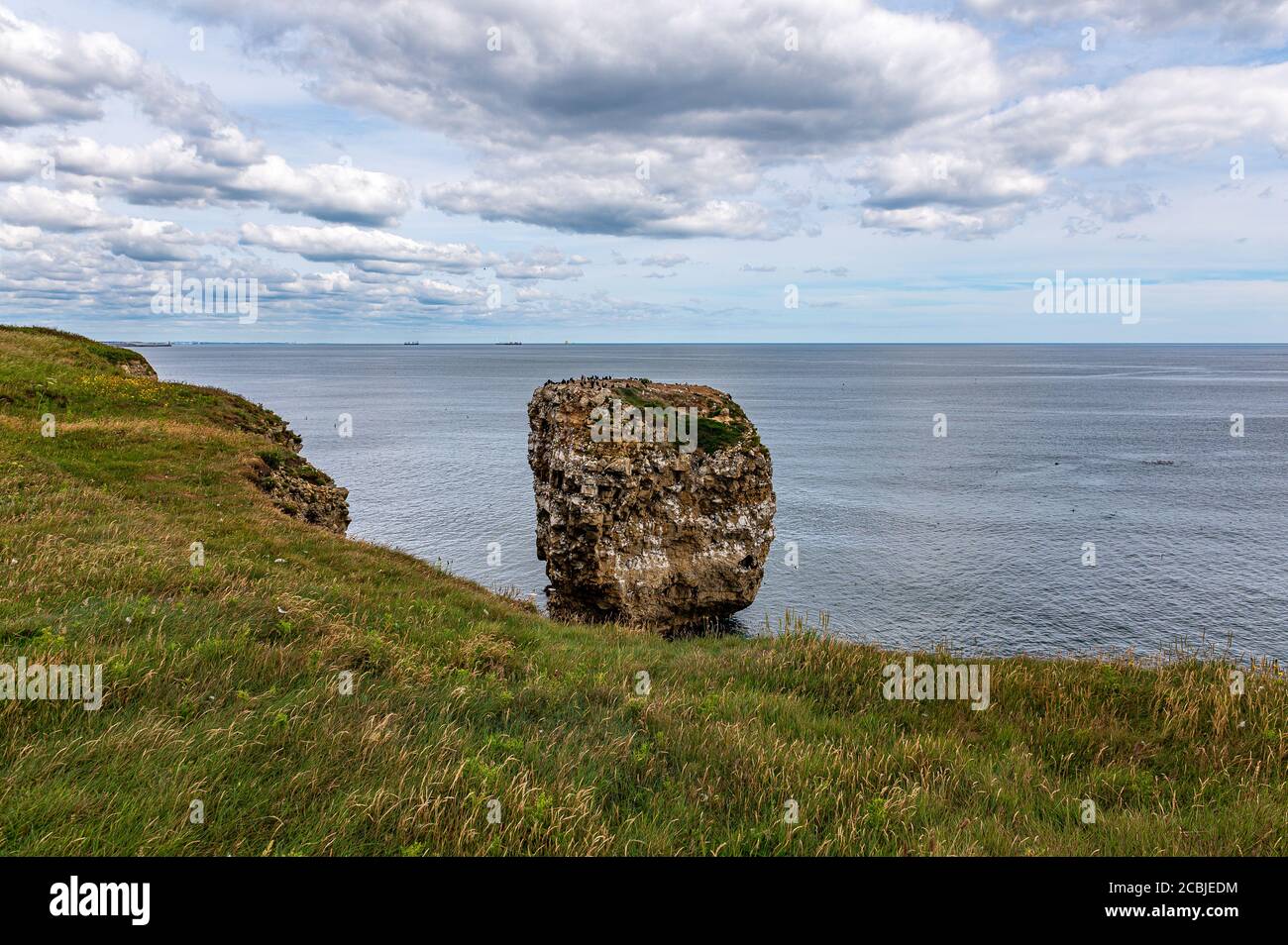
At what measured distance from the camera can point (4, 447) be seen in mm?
23000

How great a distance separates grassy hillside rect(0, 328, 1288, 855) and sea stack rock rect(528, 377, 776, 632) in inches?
615

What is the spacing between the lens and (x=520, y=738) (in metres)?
8.79

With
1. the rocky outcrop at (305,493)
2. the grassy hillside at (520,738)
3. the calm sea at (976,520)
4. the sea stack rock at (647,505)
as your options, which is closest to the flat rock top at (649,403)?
the sea stack rock at (647,505)

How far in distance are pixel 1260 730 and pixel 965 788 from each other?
232 inches

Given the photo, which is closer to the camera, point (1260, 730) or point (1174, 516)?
point (1260, 730)

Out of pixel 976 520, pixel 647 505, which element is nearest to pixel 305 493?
pixel 647 505

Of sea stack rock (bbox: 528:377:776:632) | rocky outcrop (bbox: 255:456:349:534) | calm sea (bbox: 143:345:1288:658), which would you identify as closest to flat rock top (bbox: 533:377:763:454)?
sea stack rock (bbox: 528:377:776:632)

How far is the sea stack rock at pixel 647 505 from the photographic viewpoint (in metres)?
32.8

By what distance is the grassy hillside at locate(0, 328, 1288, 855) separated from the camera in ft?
20.6

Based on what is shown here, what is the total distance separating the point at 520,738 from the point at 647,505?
82.1 feet

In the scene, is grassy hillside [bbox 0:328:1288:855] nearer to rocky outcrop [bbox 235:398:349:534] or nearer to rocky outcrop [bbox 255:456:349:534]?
rocky outcrop [bbox 255:456:349:534]
